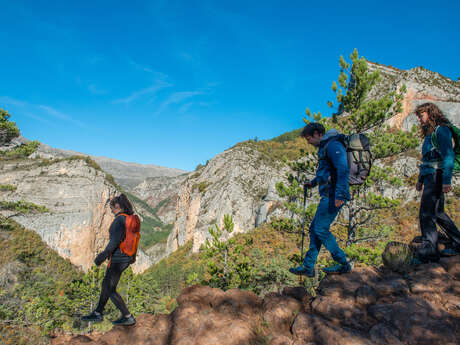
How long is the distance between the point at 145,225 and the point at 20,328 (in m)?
180

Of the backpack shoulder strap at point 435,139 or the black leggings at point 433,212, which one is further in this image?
the black leggings at point 433,212

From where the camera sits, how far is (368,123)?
8094 millimetres

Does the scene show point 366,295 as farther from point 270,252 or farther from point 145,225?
point 145,225

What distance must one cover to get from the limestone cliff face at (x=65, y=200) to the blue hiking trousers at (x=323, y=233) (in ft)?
178

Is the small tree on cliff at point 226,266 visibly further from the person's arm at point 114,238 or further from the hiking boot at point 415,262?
the hiking boot at point 415,262

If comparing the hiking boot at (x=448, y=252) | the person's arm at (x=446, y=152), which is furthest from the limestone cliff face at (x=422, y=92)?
the person's arm at (x=446, y=152)

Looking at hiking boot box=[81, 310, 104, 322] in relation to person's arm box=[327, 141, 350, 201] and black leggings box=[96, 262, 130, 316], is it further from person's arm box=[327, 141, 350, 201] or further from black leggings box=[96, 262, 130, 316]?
person's arm box=[327, 141, 350, 201]

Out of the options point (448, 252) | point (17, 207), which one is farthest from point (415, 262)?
point (17, 207)

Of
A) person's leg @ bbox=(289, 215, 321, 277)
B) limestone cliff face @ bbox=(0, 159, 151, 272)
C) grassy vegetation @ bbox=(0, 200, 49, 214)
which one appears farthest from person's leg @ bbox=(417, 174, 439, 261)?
limestone cliff face @ bbox=(0, 159, 151, 272)

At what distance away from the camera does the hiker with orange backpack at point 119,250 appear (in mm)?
3389

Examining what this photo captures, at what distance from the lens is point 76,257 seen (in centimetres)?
4750

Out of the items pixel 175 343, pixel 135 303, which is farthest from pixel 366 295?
pixel 135 303

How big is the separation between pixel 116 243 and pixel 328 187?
310 cm

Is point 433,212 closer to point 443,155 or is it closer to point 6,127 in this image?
point 443,155
